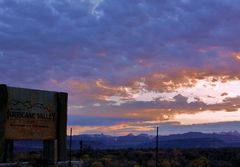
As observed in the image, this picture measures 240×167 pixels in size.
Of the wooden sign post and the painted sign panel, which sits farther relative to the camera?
the painted sign panel

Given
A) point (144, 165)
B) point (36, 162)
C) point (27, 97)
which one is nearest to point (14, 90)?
point (27, 97)

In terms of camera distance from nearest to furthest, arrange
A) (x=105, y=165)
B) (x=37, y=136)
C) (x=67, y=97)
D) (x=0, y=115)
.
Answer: (x=0, y=115)
(x=37, y=136)
(x=67, y=97)
(x=105, y=165)

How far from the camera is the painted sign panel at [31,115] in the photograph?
20.3 meters

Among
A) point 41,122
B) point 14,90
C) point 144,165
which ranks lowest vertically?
point 144,165

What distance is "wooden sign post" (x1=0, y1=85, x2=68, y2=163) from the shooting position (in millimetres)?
19984

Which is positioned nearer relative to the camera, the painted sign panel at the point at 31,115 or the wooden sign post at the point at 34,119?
the wooden sign post at the point at 34,119

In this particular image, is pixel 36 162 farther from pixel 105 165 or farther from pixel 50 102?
pixel 105 165

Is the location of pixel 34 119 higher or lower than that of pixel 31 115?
lower

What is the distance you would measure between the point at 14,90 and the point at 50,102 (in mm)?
2175

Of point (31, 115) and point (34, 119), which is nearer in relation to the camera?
point (31, 115)

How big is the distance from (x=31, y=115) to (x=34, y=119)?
0.89ft

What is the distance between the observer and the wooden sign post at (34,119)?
1998 cm

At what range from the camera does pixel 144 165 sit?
32.4 m

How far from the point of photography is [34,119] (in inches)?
835
